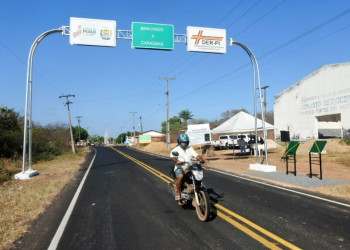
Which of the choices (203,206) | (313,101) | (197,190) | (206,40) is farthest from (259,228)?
(313,101)

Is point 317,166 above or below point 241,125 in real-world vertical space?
below

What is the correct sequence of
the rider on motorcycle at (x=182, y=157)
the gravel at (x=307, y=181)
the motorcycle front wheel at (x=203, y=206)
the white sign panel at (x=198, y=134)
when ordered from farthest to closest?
the white sign panel at (x=198, y=134) → the gravel at (x=307, y=181) → the rider on motorcycle at (x=182, y=157) → the motorcycle front wheel at (x=203, y=206)

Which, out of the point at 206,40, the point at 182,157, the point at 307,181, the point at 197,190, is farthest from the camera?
the point at 206,40

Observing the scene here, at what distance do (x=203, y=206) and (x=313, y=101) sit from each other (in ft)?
123

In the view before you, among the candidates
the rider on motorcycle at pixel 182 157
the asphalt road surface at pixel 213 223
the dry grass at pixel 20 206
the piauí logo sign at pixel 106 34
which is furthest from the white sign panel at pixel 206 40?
the rider on motorcycle at pixel 182 157

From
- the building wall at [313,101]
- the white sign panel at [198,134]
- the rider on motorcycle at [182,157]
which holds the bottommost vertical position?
the rider on motorcycle at [182,157]

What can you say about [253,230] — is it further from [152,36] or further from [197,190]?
[152,36]

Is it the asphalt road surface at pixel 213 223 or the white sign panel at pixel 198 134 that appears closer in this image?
the asphalt road surface at pixel 213 223

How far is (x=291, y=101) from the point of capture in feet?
143

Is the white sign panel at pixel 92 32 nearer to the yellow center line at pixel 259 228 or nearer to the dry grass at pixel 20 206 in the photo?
the dry grass at pixel 20 206

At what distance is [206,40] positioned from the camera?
16.4m

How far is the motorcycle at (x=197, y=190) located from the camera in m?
6.23

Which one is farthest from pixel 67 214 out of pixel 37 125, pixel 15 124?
pixel 37 125

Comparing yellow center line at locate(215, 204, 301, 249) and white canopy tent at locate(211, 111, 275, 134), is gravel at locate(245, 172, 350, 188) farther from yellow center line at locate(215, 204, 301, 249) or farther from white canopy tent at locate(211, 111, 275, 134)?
white canopy tent at locate(211, 111, 275, 134)
